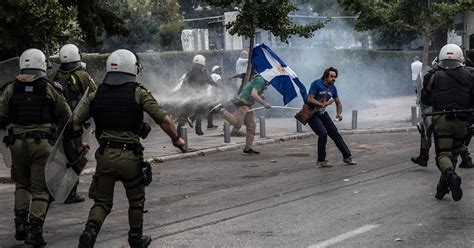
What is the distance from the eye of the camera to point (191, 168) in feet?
57.3

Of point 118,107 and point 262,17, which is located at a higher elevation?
point 262,17

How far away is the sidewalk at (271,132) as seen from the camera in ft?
65.2

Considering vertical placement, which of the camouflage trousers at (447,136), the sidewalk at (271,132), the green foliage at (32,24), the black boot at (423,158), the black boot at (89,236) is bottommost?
the sidewalk at (271,132)

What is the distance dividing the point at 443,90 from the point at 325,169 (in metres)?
4.46

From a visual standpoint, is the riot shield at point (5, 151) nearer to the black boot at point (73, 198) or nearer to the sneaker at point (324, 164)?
the black boot at point (73, 198)

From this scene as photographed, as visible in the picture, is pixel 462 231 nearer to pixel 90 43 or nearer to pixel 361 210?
pixel 361 210

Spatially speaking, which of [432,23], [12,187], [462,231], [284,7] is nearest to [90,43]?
[284,7]

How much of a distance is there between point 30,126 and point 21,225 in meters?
0.96

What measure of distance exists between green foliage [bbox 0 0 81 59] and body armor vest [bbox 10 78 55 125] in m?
8.53

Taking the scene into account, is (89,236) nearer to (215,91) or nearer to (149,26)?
(215,91)

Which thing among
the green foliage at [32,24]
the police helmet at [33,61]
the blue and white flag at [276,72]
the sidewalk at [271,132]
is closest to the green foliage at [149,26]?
the sidewalk at [271,132]

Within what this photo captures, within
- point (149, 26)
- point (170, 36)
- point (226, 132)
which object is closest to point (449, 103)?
point (226, 132)

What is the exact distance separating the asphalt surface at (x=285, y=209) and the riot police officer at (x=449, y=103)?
1.72 feet

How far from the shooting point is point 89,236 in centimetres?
830
